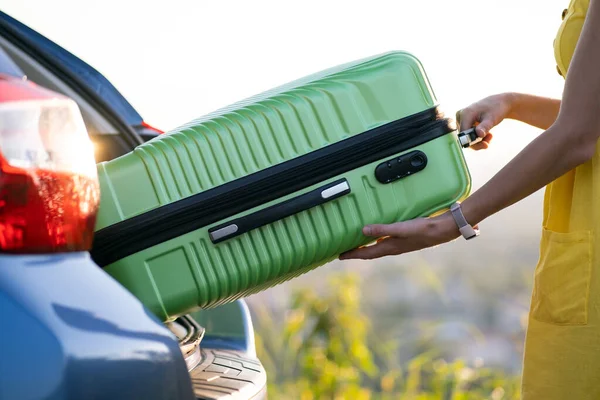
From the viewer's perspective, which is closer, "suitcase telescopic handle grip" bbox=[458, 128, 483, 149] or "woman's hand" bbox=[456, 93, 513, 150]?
"suitcase telescopic handle grip" bbox=[458, 128, 483, 149]

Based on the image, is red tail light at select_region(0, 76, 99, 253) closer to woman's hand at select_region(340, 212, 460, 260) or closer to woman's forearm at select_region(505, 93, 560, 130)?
woman's hand at select_region(340, 212, 460, 260)

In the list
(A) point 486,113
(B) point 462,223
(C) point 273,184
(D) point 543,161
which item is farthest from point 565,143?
(C) point 273,184

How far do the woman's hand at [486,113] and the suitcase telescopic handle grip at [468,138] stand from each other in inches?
3.0

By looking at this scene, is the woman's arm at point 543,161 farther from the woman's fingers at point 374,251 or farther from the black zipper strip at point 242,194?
the black zipper strip at point 242,194

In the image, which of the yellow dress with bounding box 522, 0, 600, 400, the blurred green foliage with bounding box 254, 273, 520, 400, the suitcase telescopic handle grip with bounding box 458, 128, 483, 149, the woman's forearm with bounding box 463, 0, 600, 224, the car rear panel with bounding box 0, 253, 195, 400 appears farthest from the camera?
the blurred green foliage with bounding box 254, 273, 520, 400

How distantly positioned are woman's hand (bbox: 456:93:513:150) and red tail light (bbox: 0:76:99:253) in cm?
97

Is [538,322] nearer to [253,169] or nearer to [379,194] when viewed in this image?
[379,194]

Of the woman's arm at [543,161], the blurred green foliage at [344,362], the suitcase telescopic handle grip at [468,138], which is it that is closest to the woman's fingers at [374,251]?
the woman's arm at [543,161]

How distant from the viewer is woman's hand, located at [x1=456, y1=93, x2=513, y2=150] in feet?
6.10

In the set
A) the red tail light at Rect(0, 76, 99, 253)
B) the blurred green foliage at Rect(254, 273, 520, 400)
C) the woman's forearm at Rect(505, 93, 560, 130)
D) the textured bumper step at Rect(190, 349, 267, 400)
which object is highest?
the red tail light at Rect(0, 76, 99, 253)

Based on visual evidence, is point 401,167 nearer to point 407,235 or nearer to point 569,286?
point 407,235

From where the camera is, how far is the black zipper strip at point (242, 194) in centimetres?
149

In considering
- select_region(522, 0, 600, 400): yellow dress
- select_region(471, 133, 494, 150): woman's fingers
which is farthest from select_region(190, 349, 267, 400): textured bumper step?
select_region(471, 133, 494, 150): woman's fingers

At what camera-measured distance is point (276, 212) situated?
153 centimetres
